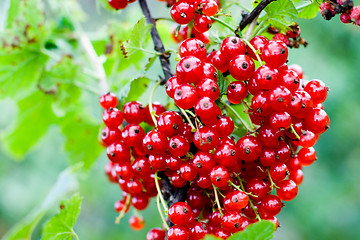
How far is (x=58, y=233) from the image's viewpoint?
2.00 feet

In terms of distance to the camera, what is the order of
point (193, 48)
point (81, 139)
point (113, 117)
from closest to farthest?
point (193, 48) → point (113, 117) → point (81, 139)

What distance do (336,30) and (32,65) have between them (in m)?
2.15

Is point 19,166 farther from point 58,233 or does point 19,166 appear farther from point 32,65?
point 58,233

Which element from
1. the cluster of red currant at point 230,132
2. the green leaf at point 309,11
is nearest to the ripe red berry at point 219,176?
the cluster of red currant at point 230,132

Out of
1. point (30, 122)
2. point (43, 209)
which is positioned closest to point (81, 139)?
point (30, 122)

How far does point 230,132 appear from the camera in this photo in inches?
21.2

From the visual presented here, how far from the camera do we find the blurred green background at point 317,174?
2275mm

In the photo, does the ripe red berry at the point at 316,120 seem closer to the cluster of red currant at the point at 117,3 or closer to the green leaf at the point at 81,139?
the cluster of red currant at the point at 117,3

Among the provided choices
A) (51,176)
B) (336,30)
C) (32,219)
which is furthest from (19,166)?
(336,30)

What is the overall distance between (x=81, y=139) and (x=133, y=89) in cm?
47

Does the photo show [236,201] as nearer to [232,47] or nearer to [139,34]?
[232,47]

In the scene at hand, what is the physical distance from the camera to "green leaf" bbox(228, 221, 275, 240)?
42 cm

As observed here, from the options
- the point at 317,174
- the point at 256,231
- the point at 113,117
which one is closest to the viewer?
the point at 256,231

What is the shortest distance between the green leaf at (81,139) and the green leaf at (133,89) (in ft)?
1.33
